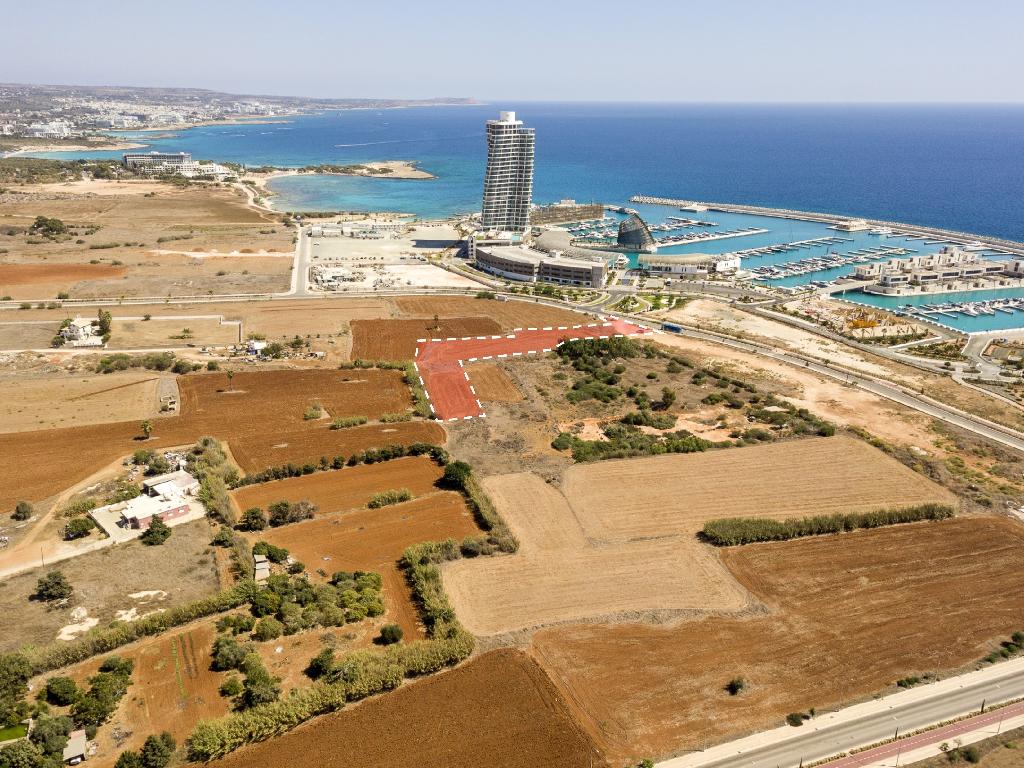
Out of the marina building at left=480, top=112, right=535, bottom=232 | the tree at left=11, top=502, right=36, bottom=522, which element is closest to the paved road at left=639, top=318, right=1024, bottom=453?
the marina building at left=480, top=112, right=535, bottom=232

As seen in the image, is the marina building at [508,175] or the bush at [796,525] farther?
the marina building at [508,175]

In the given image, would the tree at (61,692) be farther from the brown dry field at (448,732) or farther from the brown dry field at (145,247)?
the brown dry field at (145,247)

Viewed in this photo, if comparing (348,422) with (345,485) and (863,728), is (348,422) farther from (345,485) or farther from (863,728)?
(863,728)

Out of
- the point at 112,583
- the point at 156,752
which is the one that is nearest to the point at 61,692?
the point at 156,752

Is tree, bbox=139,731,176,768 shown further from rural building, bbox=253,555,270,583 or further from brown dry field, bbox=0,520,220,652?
rural building, bbox=253,555,270,583

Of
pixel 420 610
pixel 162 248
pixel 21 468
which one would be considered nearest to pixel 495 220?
pixel 162 248

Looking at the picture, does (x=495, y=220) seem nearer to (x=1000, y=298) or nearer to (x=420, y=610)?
Answer: (x=1000, y=298)

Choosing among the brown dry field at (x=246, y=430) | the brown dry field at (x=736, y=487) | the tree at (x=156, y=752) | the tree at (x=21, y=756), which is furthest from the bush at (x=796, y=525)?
the tree at (x=21, y=756)
